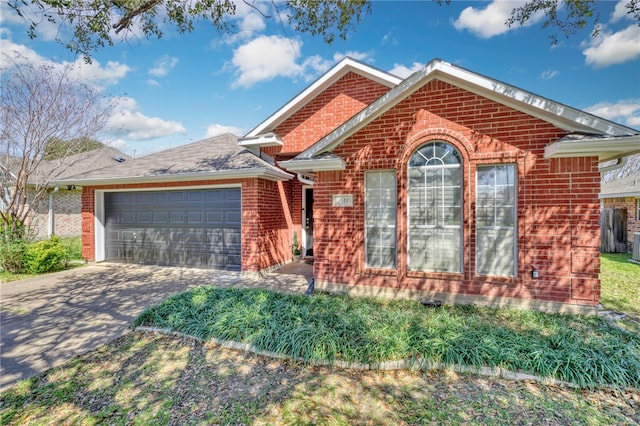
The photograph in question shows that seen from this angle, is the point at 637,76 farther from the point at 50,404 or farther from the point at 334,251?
the point at 50,404

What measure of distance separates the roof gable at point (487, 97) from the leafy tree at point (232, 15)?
192cm

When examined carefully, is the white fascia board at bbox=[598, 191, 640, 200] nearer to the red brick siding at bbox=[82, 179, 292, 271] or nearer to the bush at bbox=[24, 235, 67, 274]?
the red brick siding at bbox=[82, 179, 292, 271]

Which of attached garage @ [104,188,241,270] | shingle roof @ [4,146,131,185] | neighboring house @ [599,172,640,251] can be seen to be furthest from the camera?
neighboring house @ [599,172,640,251]

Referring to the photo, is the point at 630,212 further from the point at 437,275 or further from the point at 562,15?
the point at 437,275

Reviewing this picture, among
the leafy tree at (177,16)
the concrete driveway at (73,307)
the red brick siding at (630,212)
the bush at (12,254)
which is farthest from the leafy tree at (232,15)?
the red brick siding at (630,212)

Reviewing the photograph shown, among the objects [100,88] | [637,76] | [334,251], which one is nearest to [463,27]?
[637,76]

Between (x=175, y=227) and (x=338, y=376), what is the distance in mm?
8099

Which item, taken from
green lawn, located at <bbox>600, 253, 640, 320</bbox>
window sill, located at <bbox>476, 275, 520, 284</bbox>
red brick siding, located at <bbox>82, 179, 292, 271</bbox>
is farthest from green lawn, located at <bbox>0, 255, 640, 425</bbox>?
red brick siding, located at <bbox>82, 179, 292, 271</bbox>

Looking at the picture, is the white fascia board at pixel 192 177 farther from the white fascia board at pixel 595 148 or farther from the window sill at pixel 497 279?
the white fascia board at pixel 595 148

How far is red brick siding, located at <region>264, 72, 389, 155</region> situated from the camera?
927cm

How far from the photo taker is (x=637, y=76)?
29.7ft

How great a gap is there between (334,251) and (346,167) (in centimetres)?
198

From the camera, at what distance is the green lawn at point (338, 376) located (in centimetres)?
294

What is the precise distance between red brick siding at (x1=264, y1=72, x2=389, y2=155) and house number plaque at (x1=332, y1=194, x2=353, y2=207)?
355 cm
